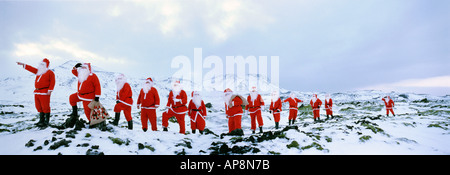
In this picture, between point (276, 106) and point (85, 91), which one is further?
point (276, 106)

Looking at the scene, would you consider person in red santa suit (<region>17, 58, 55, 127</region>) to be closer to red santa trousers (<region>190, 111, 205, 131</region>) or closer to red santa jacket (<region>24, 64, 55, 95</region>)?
red santa jacket (<region>24, 64, 55, 95</region>)

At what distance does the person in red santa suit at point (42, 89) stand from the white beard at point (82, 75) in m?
1.30

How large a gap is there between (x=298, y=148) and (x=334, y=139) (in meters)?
1.85

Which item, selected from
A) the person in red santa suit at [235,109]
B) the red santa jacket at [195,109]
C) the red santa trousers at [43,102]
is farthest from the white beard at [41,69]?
the person in red santa suit at [235,109]

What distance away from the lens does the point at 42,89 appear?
651cm

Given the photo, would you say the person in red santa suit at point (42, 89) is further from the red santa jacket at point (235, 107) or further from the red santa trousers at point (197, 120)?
the red santa jacket at point (235, 107)

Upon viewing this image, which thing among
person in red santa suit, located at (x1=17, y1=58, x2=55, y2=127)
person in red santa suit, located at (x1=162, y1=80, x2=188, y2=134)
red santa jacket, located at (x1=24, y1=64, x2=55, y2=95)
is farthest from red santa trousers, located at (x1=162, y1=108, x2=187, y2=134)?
red santa jacket, located at (x1=24, y1=64, x2=55, y2=95)

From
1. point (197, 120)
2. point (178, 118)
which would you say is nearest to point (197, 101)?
point (197, 120)

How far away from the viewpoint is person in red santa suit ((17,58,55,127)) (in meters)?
6.49

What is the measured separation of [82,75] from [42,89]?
5.09 ft

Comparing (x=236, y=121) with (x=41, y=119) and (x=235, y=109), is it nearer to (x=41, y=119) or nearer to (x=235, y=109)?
(x=235, y=109)

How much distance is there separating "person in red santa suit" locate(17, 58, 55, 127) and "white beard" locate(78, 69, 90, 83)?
4.25 feet
